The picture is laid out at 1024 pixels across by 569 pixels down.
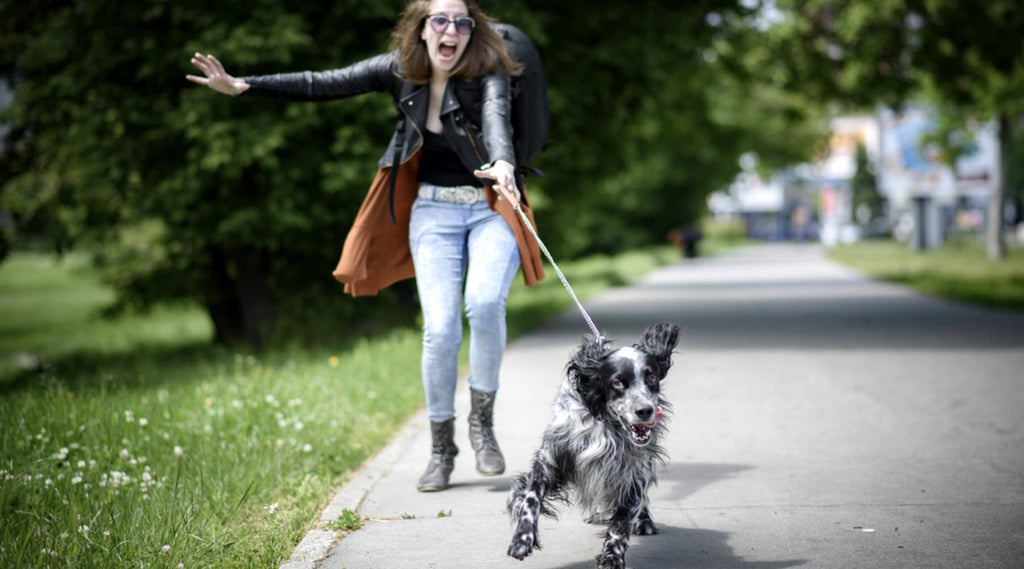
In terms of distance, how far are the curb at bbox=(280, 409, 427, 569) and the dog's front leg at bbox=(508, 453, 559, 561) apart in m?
0.74

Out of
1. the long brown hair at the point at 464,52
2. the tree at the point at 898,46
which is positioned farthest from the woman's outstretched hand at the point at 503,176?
the tree at the point at 898,46

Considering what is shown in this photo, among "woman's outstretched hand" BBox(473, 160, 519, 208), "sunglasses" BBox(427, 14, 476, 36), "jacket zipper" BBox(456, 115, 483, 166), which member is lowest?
"woman's outstretched hand" BBox(473, 160, 519, 208)

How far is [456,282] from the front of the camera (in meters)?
5.22

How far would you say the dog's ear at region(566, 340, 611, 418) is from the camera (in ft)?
12.8

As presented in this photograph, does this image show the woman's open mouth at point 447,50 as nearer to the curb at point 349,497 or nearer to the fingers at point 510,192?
the fingers at point 510,192

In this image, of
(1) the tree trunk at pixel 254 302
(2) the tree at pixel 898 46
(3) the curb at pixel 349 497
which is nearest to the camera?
(3) the curb at pixel 349 497

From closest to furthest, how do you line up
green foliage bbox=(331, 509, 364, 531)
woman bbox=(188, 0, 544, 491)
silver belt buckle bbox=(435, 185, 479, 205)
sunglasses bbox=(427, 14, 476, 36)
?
green foliage bbox=(331, 509, 364, 531), sunglasses bbox=(427, 14, 476, 36), woman bbox=(188, 0, 544, 491), silver belt buckle bbox=(435, 185, 479, 205)

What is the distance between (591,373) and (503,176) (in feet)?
3.87

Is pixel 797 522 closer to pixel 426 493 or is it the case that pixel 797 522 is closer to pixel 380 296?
pixel 426 493

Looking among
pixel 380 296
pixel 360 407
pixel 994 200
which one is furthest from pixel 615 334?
pixel 994 200

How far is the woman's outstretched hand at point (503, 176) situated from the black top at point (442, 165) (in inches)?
15.9

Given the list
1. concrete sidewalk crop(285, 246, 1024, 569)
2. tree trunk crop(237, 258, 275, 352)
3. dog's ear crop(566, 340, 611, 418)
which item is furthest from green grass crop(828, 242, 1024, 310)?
dog's ear crop(566, 340, 611, 418)

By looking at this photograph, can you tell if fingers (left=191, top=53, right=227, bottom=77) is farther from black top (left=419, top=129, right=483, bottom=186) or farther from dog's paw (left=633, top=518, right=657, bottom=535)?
dog's paw (left=633, top=518, right=657, bottom=535)

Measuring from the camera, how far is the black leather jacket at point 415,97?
5.09 metres
